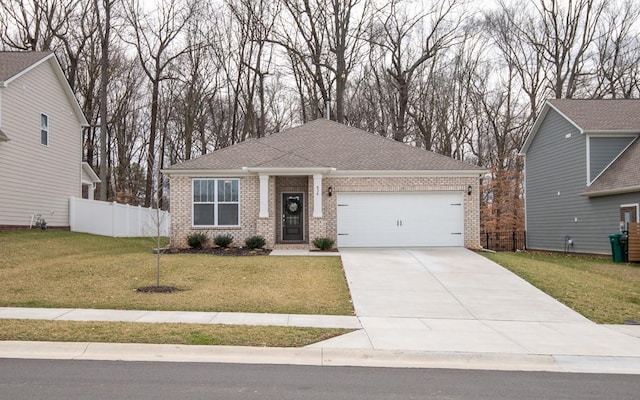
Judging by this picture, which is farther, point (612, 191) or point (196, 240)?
point (612, 191)

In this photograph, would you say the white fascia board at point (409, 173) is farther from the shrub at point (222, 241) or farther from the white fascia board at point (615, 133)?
the white fascia board at point (615, 133)

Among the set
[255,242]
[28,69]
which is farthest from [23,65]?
[255,242]

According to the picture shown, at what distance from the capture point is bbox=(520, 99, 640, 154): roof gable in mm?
22766

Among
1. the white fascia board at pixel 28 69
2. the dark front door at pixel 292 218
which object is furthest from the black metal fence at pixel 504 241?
the white fascia board at pixel 28 69

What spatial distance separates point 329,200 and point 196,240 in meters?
5.11

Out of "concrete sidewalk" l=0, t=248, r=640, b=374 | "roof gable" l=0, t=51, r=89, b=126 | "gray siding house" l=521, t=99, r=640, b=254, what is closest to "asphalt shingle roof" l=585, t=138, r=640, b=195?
"gray siding house" l=521, t=99, r=640, b=254

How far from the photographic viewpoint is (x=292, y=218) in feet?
71.3

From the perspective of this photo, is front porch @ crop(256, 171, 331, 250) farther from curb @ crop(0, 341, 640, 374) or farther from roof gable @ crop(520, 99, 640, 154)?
curb @ crop(0, 341, 640, 374)

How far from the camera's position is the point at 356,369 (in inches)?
286

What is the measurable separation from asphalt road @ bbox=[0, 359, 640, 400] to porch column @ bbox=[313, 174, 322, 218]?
13047 mm

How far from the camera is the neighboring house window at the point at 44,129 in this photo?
23.8 metres

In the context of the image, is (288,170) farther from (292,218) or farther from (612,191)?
(612,191)

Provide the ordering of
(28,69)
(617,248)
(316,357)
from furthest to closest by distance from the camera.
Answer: (28,69), (617,248), (316,357)

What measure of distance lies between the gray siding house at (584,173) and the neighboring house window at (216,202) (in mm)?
14131
